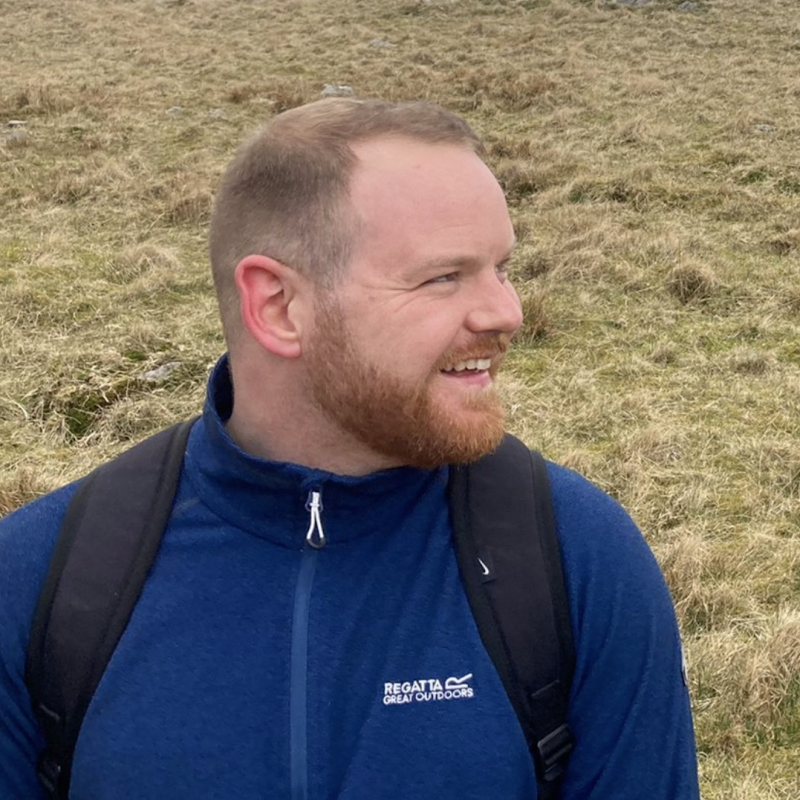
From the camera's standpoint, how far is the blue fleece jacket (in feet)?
5.43

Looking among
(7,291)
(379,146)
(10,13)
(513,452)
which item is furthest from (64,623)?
(10,13)

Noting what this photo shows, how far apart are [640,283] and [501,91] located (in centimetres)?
1005

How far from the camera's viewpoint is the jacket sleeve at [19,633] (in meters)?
1.70

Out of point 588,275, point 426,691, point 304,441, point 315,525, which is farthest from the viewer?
point 588,275

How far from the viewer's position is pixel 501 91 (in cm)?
1783

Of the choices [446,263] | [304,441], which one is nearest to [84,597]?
[304,441]

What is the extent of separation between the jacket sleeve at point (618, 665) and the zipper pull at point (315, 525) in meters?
0.44

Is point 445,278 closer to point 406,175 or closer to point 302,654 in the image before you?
point 406,175

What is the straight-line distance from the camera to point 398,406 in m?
1.77

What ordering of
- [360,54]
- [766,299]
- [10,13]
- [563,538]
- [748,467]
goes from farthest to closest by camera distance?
[10,13], [360,54], [766,299], [748,467], [563,538]

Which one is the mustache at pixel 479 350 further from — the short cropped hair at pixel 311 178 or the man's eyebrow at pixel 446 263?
the short cropped hair at pixel 311 178

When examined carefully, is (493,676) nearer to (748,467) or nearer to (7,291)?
(748,467)

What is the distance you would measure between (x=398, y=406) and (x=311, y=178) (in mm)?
458

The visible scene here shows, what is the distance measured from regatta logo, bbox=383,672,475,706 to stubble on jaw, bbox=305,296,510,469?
0.39 meters
